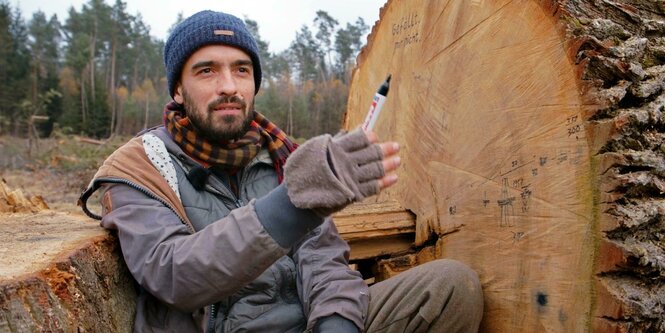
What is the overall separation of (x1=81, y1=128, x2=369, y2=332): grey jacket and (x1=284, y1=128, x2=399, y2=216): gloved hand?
7 cm

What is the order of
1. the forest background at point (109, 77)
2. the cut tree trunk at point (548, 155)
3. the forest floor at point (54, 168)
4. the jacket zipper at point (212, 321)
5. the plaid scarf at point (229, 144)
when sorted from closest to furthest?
the cut tree trunk at point (548, 155), the jacket zipper at point (212, 321), the plaid scarf at point (229, 144), the forest floor at point (54, 168), the forest background at point (109, 77)

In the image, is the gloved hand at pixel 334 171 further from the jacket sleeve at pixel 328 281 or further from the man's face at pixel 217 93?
the man's face at pixel 217 93

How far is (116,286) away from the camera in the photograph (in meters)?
1.70

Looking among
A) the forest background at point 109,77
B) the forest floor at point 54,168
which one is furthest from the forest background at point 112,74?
the forest floor at point 54,168

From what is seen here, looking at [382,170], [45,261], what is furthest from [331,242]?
[45,261]

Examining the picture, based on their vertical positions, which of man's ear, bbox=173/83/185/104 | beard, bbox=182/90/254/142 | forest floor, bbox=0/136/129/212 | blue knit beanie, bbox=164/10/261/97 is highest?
blue knit beanie, bbox=164/10/261/97

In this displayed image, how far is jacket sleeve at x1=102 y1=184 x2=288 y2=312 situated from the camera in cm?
143

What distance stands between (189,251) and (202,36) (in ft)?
2.84

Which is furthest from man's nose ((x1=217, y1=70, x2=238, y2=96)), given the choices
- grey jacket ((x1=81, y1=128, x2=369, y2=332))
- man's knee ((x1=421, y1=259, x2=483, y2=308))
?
man's knee ((x1=421, y1=259, x2=483, y2=308))

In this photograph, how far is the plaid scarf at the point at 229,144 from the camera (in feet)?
6.30

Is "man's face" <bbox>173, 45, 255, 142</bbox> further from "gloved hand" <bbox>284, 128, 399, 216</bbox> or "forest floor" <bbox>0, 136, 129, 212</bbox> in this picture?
"forest floor" <bbox>0, 136, 129, 212</bbox>

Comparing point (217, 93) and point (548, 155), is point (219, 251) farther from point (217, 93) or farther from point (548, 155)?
point (548, 155)

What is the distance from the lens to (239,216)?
57.8 inches

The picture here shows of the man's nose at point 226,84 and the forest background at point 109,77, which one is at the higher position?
the forest background at point 109,77
